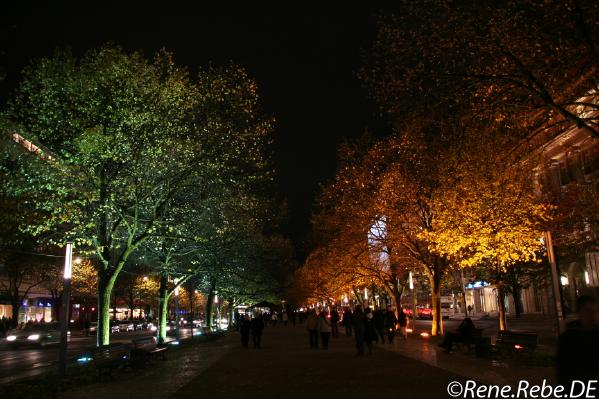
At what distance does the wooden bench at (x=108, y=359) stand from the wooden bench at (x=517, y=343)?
36.0 ft

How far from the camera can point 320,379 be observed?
42.8 ft

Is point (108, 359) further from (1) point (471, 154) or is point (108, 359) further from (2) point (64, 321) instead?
(1) point (471, 154)

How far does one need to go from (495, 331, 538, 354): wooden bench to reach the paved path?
2.70 m

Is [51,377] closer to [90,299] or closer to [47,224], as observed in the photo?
[47,224]

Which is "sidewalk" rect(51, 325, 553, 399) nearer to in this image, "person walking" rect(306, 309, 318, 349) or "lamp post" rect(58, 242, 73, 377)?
"lamp post" rect(58, 242, 73, 377)

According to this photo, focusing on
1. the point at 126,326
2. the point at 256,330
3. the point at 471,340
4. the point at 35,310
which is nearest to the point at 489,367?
the point at 471,340

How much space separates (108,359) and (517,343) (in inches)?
446

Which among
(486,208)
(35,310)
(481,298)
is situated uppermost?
(486,208)

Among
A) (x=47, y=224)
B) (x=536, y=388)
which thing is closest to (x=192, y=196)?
(x=47, y=224)

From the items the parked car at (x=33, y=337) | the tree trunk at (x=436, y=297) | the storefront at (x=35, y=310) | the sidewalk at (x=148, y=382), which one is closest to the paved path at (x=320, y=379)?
the sidewalk at (x=148, y=382)

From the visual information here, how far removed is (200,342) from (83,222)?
13.5 meters

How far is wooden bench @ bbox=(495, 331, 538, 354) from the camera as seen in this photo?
15367 mm

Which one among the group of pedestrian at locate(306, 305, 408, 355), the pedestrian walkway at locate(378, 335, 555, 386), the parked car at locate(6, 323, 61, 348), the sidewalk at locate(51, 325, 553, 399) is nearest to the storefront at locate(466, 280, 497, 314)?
the group of pedestrian at locate(306, 305, 408, 355)

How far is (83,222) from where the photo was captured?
19.9 meters
